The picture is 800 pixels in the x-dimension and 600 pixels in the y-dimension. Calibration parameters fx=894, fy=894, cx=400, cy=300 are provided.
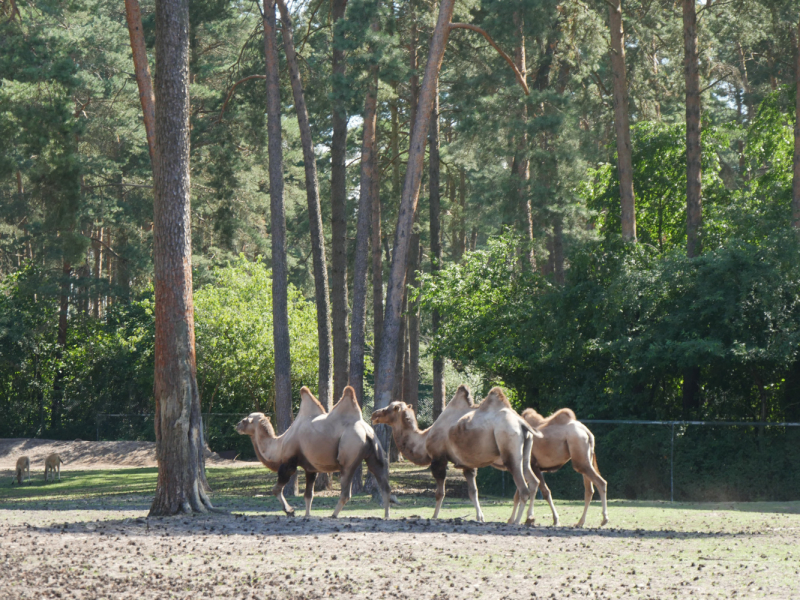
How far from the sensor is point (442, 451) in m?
14.0

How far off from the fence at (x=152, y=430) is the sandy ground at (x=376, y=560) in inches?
1068

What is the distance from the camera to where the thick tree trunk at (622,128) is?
87.2 feet

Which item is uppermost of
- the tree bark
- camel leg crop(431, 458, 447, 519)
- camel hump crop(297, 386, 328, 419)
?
the tree bark

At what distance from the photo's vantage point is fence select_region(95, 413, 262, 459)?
1555 inches

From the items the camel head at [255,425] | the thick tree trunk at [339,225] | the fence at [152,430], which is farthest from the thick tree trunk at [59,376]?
the camel head at [255,425]

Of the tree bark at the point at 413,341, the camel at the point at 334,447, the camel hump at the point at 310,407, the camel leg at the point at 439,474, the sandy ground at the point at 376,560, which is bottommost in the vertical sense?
the sandy ground at the point at 376,560

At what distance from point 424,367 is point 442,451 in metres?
49.2

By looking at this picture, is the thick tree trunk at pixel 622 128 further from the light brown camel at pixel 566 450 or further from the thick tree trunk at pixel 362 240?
the light brown camel at pixel 566 450

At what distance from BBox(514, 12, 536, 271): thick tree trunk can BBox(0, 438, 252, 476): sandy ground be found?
15.1 m

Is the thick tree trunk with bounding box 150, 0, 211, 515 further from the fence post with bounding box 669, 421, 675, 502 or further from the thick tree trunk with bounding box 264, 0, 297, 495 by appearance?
the fence post with bounding box 669, 421, 675, 502

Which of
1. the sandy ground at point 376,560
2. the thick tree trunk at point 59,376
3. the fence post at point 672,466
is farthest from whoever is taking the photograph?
the thick tree trunk at point 59,376

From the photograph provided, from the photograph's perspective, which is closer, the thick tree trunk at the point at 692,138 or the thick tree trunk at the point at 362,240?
the thick tree trunk at the point at 362,240

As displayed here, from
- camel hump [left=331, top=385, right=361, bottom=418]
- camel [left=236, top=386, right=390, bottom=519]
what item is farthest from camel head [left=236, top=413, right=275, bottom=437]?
camel hump [left=331, top=385, right=361, bottom=418]

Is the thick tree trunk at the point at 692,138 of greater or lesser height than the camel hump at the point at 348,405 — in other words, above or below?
above
